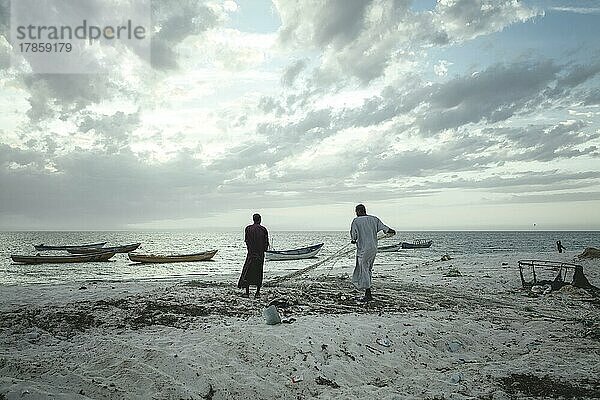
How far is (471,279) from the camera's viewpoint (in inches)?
617

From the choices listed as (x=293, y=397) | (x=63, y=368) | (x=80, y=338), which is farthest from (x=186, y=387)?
(x=80, y=338)

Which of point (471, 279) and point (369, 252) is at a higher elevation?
point (369, 252)

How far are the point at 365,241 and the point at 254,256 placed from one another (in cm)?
285

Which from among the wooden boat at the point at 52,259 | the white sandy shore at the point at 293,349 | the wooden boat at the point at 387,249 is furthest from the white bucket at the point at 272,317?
the wooden boat at the point at 387,249

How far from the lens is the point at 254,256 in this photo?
9977mm

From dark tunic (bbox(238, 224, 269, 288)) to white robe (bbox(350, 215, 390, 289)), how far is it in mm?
2358

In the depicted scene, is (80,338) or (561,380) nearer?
(561,380)

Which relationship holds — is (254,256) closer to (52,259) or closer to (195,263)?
(195,263)

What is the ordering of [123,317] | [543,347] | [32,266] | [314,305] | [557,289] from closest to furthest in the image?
[543,347] → [123,317] → [314,305] → [557,289] → [32,266]

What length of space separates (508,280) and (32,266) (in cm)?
3714

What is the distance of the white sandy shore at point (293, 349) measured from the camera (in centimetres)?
503

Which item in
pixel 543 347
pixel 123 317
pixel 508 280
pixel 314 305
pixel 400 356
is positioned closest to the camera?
pixel 400 356

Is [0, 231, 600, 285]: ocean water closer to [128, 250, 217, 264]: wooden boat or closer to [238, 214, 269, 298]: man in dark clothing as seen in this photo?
[128, 250, 217, 264]: wooden boat

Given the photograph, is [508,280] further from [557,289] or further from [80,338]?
[80,338]
